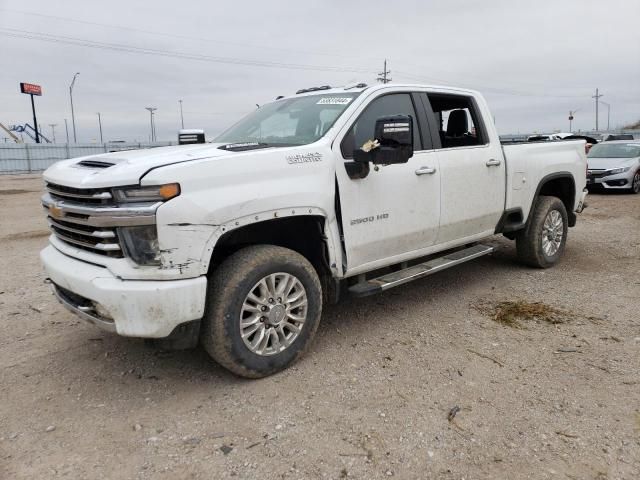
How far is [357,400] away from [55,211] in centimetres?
→ 228

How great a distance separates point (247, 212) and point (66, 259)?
1246 millimetres

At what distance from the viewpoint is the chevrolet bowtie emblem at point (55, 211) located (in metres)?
3.19

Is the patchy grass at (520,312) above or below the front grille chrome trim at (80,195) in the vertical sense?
below

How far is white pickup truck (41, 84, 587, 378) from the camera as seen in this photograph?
280cm

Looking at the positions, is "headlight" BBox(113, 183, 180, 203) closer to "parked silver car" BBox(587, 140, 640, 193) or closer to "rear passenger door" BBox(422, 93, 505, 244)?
"rear passenger door" BBox(422, 93, 505, 244)

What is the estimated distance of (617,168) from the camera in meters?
14.0

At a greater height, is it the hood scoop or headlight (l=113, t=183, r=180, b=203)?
the hood scoop

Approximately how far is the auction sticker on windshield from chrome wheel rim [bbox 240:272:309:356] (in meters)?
1.52

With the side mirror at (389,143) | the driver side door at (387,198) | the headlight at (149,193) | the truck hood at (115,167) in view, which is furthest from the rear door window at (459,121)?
the headlight at (149,193)

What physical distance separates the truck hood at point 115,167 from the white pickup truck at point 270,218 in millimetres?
13

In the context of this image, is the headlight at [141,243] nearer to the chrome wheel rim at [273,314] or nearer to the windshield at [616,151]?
the chrome wheel rim at [273,314]

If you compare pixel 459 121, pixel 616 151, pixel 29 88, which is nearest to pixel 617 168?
pixel 616 151

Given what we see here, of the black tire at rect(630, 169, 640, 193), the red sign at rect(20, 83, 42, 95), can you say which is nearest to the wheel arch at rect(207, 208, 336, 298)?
the black tire at rect(630, 169, 640, 193)

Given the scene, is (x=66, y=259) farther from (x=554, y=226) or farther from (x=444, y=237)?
(x=554, y=226)
